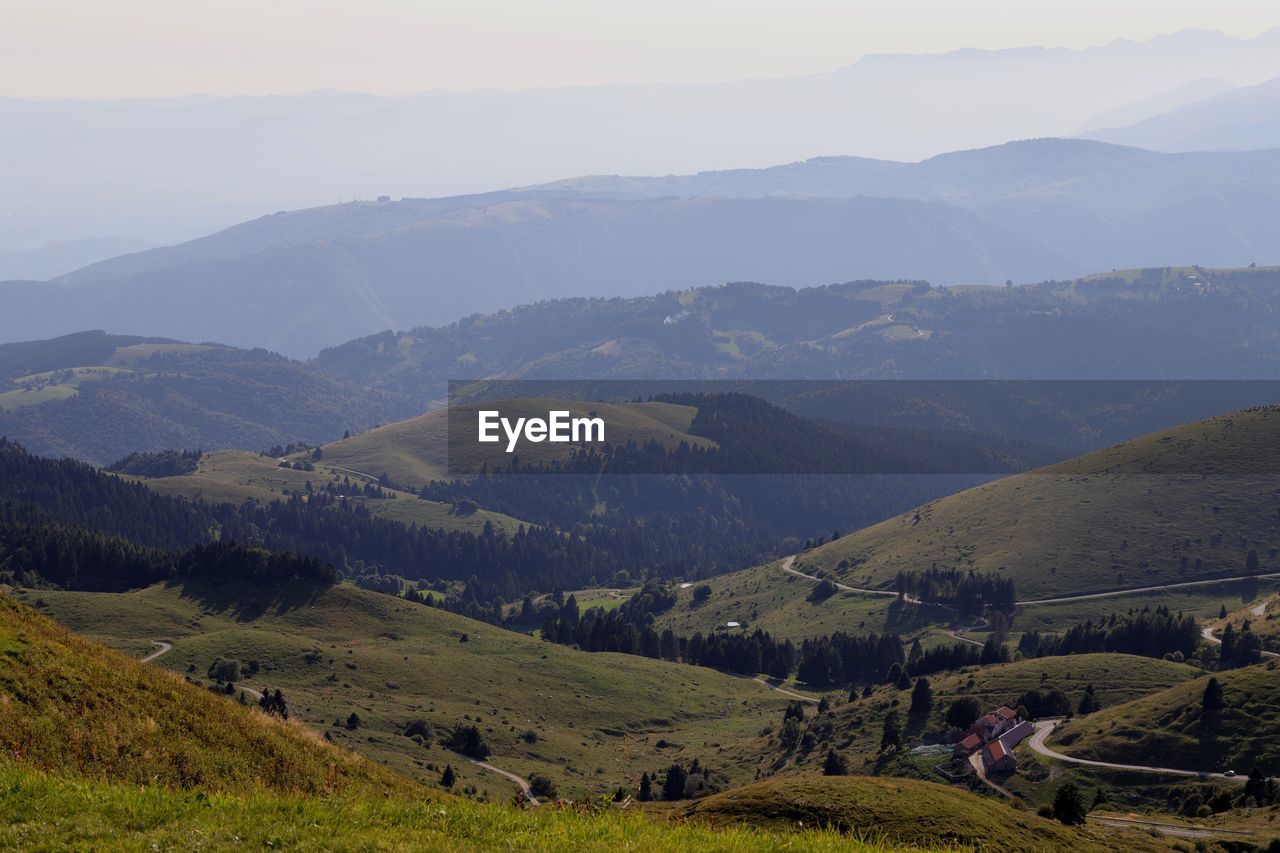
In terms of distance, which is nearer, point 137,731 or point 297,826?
point 297,826

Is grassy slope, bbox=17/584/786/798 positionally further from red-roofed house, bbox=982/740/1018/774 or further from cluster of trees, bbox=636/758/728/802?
red-roofed house, bbox=982/740/1018/774

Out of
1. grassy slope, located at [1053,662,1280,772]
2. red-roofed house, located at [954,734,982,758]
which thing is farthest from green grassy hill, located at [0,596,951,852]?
red-roofed house, located at [954,734,982,758]

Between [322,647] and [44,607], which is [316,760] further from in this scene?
[44,607]

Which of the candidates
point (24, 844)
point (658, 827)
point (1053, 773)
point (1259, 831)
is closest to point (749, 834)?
point (658, 827)

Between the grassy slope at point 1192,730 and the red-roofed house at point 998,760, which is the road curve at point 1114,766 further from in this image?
the red-roofed house at point 998,760

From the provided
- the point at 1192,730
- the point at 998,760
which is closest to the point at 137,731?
the point at 998,760

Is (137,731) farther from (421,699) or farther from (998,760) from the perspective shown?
(421,699)

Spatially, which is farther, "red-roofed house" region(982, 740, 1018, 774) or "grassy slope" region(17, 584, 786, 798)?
"grassy slope" region(17, 584, 786, 798)
